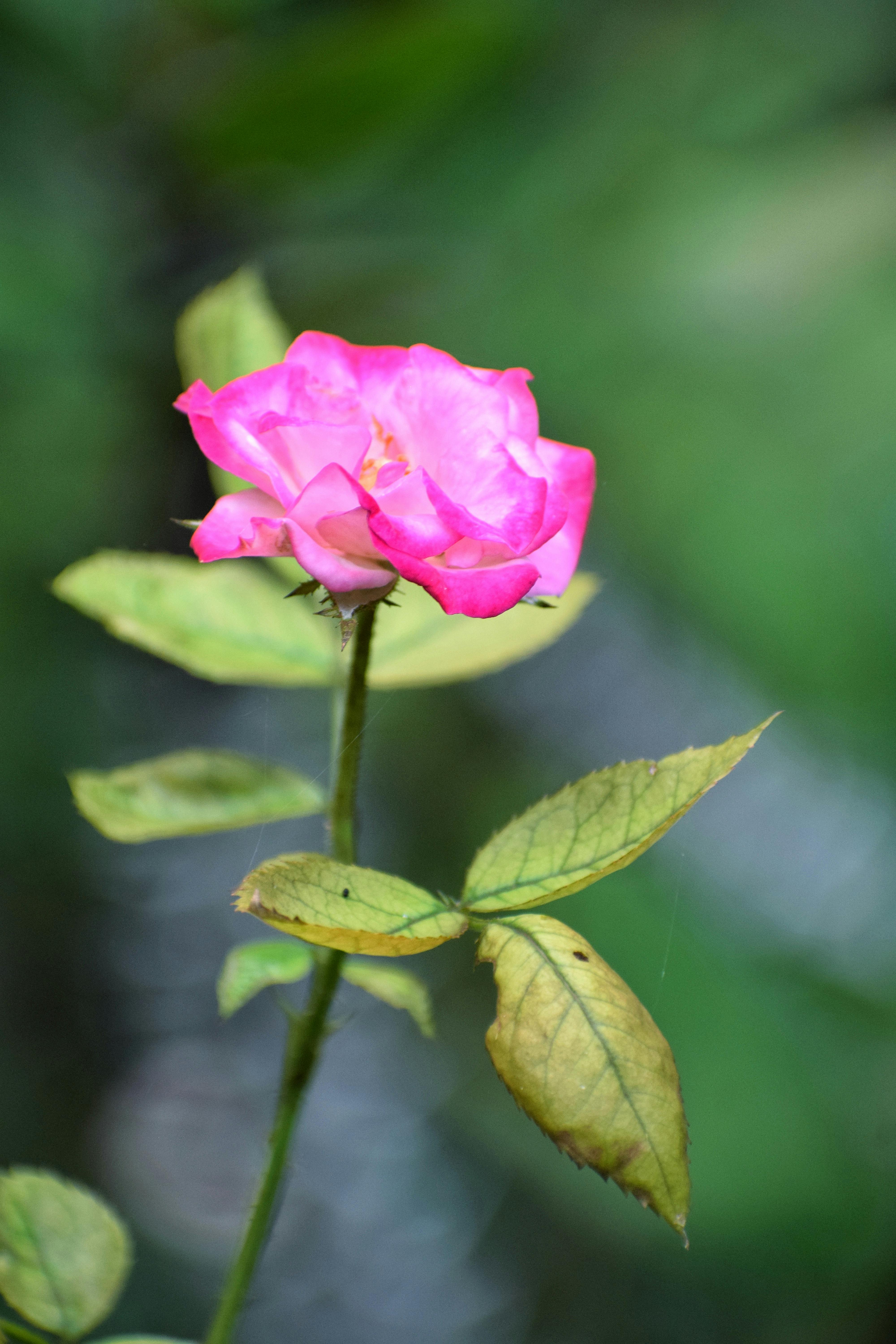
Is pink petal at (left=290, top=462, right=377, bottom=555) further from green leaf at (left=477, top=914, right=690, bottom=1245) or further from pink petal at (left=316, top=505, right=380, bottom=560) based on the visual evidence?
green leaf at (left=477, top=914, right=690, bottom=1245)

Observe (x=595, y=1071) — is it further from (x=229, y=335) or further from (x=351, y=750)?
(x=229, y=335)

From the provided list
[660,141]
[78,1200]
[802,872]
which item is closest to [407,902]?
[78,1200]

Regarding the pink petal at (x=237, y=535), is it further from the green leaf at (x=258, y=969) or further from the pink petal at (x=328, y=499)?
the green leaf at (x=258, y=969)

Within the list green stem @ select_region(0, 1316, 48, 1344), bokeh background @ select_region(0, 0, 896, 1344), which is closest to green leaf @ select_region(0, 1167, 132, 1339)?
green stem @ select_region(0, 1316, 48, 1344)

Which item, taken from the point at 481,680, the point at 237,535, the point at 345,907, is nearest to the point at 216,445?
the point at 237,535

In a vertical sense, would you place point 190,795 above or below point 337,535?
below

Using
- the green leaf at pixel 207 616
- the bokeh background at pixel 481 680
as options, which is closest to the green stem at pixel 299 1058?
the green leaf at pixel 207 616

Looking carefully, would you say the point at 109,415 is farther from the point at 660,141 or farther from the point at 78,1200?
the point at 78,1200
